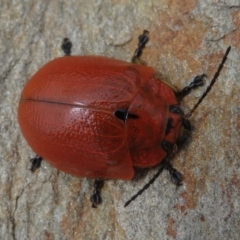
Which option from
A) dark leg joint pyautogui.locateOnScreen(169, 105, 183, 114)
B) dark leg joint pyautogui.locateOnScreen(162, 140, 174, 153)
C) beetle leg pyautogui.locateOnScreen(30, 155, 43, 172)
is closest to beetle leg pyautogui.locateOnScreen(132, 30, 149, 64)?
dark leg joint pyautogui.locateOnScreen(169, 105, 183, 114)

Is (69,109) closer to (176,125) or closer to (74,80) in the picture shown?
(74,80)

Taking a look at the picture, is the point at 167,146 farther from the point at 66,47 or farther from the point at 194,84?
the point at 66,47

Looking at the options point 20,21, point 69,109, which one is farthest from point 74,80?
point 20,21

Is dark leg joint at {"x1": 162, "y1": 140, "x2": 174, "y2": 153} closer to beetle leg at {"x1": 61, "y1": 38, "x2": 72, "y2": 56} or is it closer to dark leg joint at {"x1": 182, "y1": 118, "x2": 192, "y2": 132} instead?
dark leg joint at {"x1": 182, "y1": 118, "x2": 192, "y2": 132}

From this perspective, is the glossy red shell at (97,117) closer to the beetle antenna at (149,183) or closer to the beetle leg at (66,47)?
the beetle antenna at (149,183)

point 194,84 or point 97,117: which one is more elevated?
point 194,84

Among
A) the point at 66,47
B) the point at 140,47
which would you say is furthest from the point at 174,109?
the point at 66,47

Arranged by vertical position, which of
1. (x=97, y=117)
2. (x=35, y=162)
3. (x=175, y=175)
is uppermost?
(x=97, y=117)

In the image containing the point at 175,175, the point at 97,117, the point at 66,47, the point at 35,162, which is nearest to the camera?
the point at 97,117
